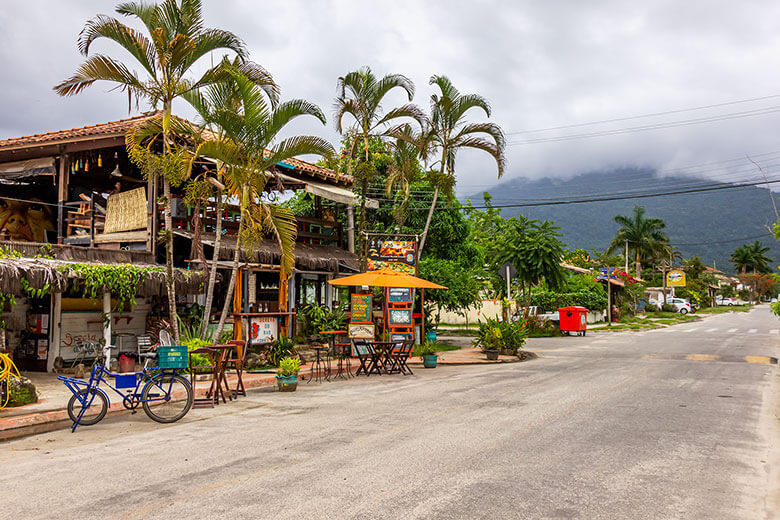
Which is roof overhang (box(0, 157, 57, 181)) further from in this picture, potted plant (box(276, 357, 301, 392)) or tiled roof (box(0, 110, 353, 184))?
potted plant (box(276, 357, 301, 392))

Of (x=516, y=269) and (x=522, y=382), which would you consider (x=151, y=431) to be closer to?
(x=522, y=382)

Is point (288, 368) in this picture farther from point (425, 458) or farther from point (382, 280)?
point (425, 458)

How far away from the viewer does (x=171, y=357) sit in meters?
9.31

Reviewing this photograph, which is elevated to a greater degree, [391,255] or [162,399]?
[391,255]

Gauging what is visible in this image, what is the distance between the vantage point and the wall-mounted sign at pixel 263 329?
53.4 feet

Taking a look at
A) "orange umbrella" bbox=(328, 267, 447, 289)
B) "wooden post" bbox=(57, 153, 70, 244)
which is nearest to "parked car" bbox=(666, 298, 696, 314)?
"orange umbrella" bbox=(328, 267, 447, 289)

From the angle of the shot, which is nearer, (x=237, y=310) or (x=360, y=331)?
(x=237, y=310)

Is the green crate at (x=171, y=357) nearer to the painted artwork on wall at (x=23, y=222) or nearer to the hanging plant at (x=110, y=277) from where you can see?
the hanging plant at (x=110, y=277)

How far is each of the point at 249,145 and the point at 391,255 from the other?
21.1 feet

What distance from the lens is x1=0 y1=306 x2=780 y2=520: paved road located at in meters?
5.11

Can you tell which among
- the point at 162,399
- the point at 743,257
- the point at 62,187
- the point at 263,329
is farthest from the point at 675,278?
the point at 162,399

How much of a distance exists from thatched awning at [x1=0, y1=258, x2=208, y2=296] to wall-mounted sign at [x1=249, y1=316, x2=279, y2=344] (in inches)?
93.0

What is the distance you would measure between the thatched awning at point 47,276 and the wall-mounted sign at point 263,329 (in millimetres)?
2361

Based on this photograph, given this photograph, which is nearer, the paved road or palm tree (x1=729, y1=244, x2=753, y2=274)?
the paved road
